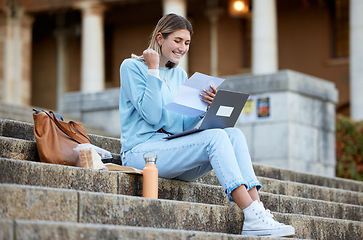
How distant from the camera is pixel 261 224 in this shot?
4.94 meters

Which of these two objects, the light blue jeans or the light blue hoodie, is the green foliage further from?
the light blue jeans

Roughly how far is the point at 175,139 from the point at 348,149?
28.4 ft

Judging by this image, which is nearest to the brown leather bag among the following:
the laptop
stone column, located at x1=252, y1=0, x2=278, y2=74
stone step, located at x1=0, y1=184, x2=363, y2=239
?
the laptop

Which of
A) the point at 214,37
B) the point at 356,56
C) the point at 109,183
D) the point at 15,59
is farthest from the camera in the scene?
the point at 214,37

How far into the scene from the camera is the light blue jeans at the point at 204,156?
16.2 ft

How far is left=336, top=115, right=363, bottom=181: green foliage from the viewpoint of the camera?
43.3 feet

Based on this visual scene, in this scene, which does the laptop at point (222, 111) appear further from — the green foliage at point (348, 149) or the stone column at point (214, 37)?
the stone column at point (214, 37)

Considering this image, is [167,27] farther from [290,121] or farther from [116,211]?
[290,121]

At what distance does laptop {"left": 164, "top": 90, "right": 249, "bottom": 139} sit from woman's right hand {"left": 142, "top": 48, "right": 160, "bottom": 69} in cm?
47

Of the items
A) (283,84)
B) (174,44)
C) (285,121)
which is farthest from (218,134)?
(283,84)

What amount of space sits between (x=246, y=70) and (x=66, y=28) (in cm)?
708

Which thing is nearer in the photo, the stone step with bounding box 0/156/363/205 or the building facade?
the stone step with bounding box 0/156/363/205

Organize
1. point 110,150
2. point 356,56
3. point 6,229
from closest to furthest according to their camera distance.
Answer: point 6,229 < point 110,150 < point 356,56

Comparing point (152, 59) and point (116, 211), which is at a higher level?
point (152, 59)
